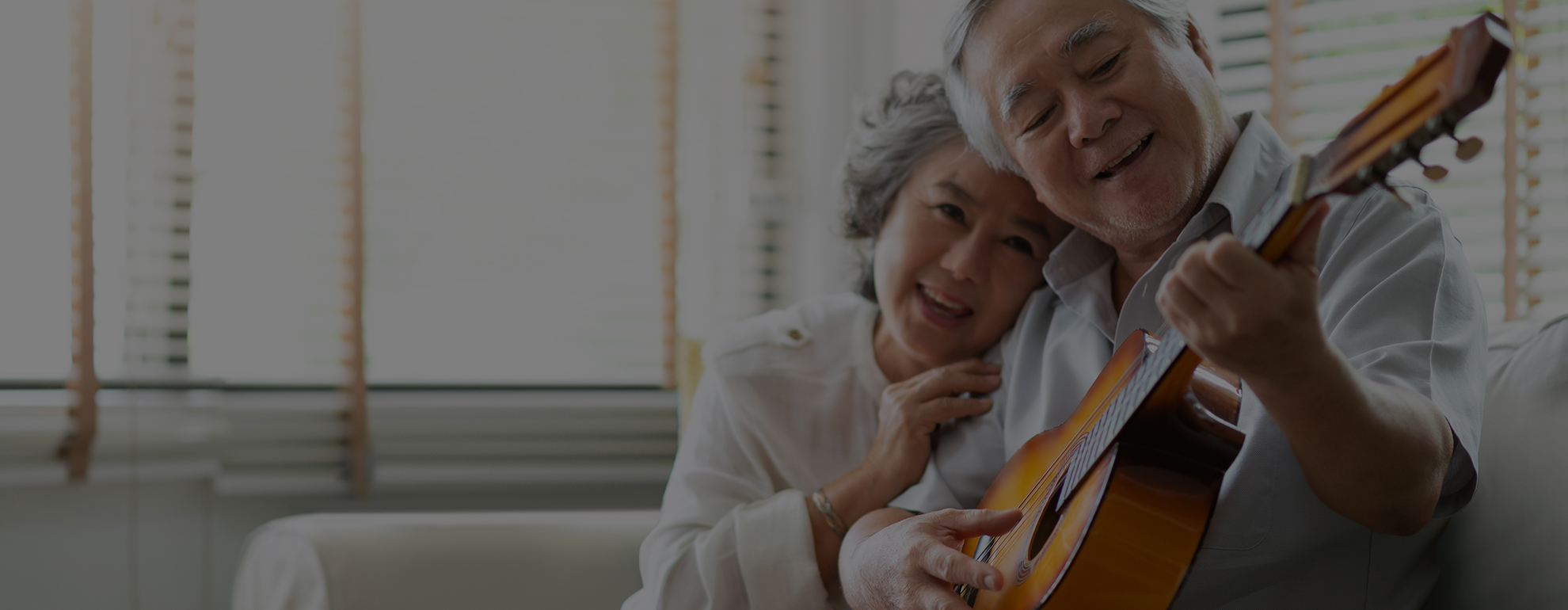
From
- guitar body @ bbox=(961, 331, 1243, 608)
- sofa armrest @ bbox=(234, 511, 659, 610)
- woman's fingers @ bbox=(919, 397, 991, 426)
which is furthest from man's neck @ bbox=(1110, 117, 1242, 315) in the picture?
sofa armrest @ bbox=(234, 511, 659, 610)

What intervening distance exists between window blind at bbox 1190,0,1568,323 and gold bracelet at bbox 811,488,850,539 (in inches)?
42.9

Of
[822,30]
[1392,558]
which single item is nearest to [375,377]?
[822,30]

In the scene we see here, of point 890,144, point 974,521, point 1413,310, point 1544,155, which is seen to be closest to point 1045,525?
point 974,521

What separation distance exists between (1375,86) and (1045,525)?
1718 millimetres

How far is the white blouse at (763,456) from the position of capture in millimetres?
1259

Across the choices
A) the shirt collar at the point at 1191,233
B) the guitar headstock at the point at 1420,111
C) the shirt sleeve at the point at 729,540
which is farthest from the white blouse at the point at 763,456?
the guitar headstock at the point at 1420,111

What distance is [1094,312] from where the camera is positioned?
1.24m

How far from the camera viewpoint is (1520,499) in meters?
1.04

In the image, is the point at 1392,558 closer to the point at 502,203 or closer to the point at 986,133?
the point at 986,133

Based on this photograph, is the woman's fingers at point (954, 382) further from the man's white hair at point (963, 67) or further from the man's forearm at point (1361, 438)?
the man's forearm at point (1361, 438)

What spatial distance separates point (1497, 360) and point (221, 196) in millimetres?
2554

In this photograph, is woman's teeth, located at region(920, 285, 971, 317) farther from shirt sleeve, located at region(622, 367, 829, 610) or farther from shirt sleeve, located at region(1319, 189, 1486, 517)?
shirt sleeve, located at region(1319, 189, 1486, 517)

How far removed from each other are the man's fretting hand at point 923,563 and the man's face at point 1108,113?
40 centimetres

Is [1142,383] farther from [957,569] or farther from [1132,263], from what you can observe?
[1132,263]
